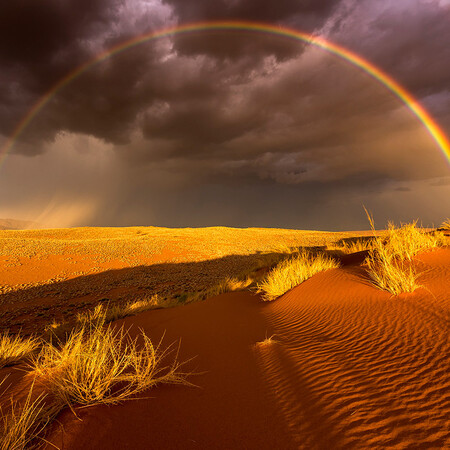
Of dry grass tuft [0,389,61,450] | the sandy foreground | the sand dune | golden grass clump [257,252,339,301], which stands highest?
the sandy foreground

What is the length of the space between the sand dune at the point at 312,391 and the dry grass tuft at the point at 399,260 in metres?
0.30

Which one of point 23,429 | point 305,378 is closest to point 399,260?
point 305,378

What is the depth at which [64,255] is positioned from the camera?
76.6 feet

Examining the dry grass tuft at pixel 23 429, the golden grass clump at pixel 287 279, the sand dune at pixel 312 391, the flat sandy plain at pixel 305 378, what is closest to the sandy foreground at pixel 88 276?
the golden grass clump at pixel 287 279

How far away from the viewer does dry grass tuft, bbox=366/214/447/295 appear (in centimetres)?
572

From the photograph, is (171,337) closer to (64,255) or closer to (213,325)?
(213,325)

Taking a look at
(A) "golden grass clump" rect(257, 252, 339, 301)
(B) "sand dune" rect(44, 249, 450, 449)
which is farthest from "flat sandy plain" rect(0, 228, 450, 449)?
(A) "golden grass clump" rect(257, 252, 339, 301)

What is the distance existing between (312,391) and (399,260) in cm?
626

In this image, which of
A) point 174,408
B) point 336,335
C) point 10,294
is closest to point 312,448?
point 174,408

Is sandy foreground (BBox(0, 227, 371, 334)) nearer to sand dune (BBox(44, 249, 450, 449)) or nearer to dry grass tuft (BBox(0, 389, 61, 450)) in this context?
dry grass tuft (BBox(0, 389, 61, 450))

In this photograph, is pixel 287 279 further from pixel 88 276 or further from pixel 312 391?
pixel 88 276

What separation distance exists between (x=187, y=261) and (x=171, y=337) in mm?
19364

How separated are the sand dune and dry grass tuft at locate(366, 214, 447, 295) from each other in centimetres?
30

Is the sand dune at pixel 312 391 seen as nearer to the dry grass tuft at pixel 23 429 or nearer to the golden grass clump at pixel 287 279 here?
the dry grass tuft at pixel 23 429
